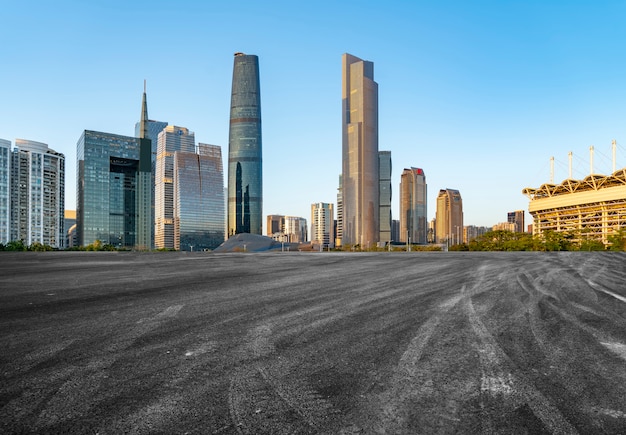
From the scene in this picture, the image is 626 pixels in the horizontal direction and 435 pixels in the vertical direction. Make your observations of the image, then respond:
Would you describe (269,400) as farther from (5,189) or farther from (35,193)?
(35,193)

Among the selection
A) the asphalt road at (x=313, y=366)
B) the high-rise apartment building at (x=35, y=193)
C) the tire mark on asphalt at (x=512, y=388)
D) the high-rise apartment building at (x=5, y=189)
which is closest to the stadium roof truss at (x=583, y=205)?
the asphalt road at (x=313, y=366)

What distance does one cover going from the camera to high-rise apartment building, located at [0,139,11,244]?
16400 centimetres

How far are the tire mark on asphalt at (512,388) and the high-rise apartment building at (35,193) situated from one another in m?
216

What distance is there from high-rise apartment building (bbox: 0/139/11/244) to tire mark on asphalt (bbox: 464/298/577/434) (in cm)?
20649

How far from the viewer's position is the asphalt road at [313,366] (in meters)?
3.51

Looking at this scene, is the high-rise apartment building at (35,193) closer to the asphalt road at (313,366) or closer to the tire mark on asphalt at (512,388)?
the asphalt road at (313,366)

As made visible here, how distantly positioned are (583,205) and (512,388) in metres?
192

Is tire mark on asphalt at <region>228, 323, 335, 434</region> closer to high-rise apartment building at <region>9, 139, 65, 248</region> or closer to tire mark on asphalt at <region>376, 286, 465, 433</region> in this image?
tire mark on asphalt at <region>376, 286, 465, 433</region>

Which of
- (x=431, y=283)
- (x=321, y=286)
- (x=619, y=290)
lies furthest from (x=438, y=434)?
(x=619, y=290)

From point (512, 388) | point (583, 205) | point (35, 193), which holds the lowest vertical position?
point (512, 388)

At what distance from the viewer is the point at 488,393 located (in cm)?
408

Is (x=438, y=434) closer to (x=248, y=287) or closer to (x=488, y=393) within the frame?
(x=488, y=393)

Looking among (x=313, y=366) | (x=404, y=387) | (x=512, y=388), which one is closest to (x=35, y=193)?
(x=313, y=366)

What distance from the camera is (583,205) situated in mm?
161500
